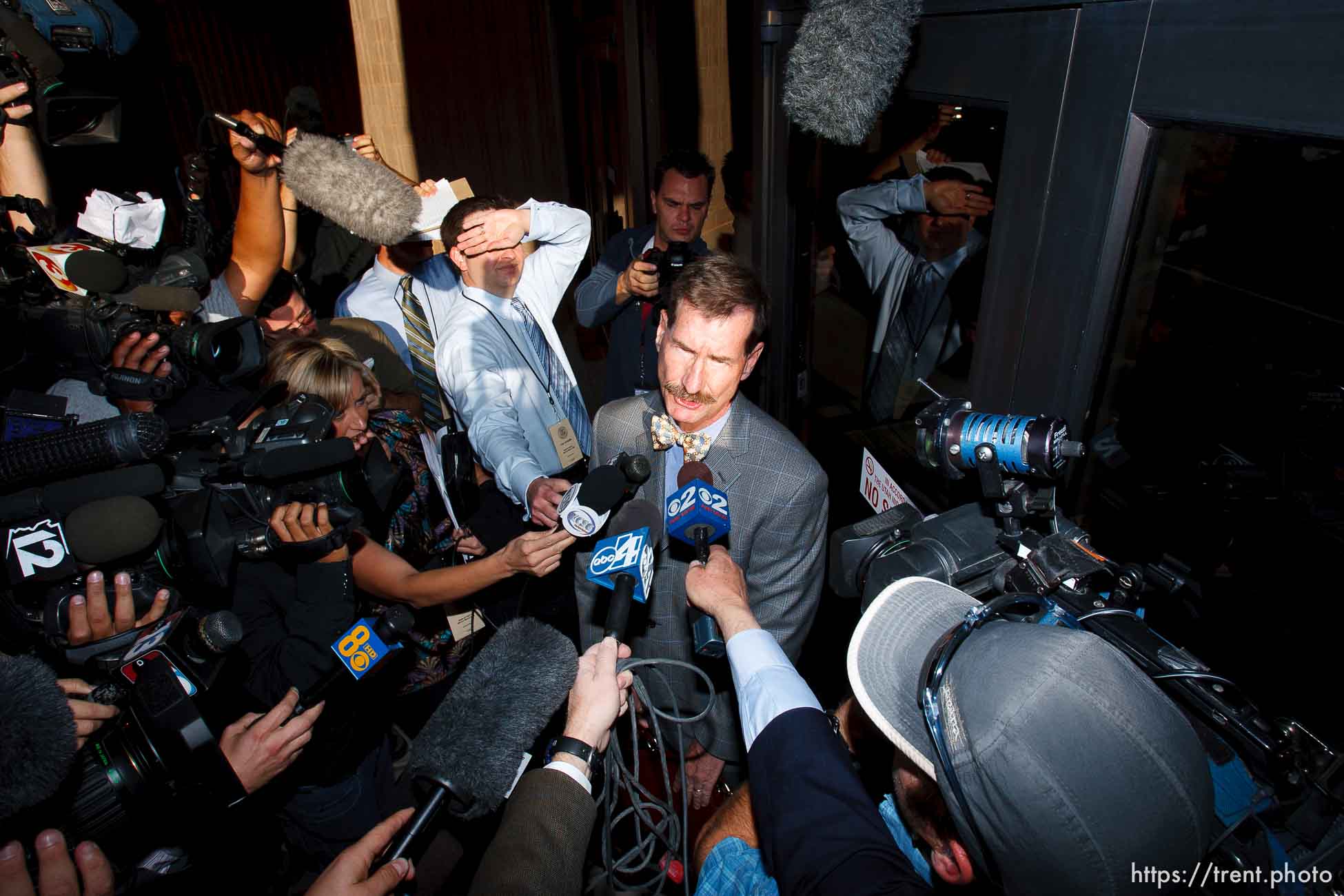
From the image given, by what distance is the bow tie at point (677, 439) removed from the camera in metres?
2.11

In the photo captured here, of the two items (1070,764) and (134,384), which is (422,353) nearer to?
(134,384)

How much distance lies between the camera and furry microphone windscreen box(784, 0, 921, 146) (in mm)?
1849

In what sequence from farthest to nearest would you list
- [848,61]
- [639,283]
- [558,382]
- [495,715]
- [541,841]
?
1. [558,382]
2. [639,283]
3. [848,61]
4. [495,715]
5. [541,841]

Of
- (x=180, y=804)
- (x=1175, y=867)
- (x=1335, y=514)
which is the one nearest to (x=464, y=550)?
(x=180, y=804)

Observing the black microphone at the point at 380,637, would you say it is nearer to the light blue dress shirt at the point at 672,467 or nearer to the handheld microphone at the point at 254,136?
the light blue dress shirt at the point at 672,467

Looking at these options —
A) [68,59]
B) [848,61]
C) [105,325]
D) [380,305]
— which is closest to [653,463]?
[848,61]

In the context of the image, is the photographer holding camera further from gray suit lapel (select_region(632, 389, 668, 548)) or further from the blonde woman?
the blonde woman

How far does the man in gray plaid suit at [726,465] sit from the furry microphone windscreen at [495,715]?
1.84 ft

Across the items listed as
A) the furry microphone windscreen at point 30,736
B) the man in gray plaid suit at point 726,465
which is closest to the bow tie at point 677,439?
the man in gray plaid suit at point 726,465

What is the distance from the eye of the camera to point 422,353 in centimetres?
325

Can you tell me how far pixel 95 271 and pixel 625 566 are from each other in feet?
7.91

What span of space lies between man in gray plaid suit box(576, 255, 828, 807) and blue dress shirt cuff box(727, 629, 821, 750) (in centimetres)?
50

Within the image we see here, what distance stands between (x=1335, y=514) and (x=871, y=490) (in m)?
1.46

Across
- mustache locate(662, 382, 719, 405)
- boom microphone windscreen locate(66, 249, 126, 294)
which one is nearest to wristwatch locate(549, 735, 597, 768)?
mustache locate(662, 382, 719, 405)
